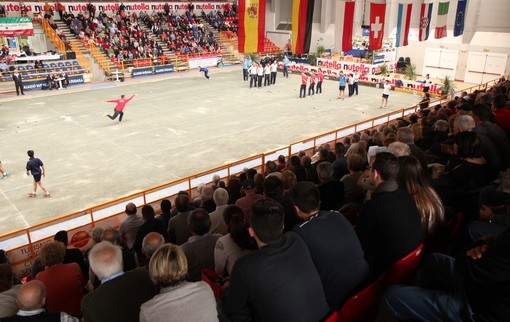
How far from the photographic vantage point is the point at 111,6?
3778 centimetres

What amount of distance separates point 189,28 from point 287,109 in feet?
77.1

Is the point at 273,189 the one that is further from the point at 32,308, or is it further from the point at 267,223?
the point at 32,308

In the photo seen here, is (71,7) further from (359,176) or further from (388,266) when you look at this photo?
(388,266)

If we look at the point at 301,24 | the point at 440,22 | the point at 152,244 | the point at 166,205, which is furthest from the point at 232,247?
the point at 440,22

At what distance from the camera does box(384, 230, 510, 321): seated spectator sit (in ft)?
8.55

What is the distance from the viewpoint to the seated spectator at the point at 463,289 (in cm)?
261

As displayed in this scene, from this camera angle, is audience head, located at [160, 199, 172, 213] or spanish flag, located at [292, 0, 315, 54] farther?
spanish flag, located at [292, 0, 315, 54]

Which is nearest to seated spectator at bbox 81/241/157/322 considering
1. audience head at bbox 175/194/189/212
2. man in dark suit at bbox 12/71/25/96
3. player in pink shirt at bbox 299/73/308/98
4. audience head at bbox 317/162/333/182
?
audience head at bbox 175/194/189/212

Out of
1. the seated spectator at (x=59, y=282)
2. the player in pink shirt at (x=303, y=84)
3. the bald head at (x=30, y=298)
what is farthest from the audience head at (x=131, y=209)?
the player in pink shirt at (x=303, y=84)

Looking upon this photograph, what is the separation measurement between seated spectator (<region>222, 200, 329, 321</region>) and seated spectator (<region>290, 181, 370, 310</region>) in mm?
239

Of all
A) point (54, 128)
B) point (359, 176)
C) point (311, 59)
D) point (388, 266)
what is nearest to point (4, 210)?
point (54, 128)

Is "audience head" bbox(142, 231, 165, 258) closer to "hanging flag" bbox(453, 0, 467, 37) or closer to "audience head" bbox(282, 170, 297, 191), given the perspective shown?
"audience head" bbox(282, 170, 297, 191)

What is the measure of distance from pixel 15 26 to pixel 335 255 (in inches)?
1306

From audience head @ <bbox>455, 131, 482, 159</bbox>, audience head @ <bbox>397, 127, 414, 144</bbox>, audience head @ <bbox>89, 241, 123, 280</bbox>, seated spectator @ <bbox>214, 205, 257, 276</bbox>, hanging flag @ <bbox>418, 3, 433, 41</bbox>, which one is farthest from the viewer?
hanging flag @ <bbox>418, 3, 433, 41</bbox>
